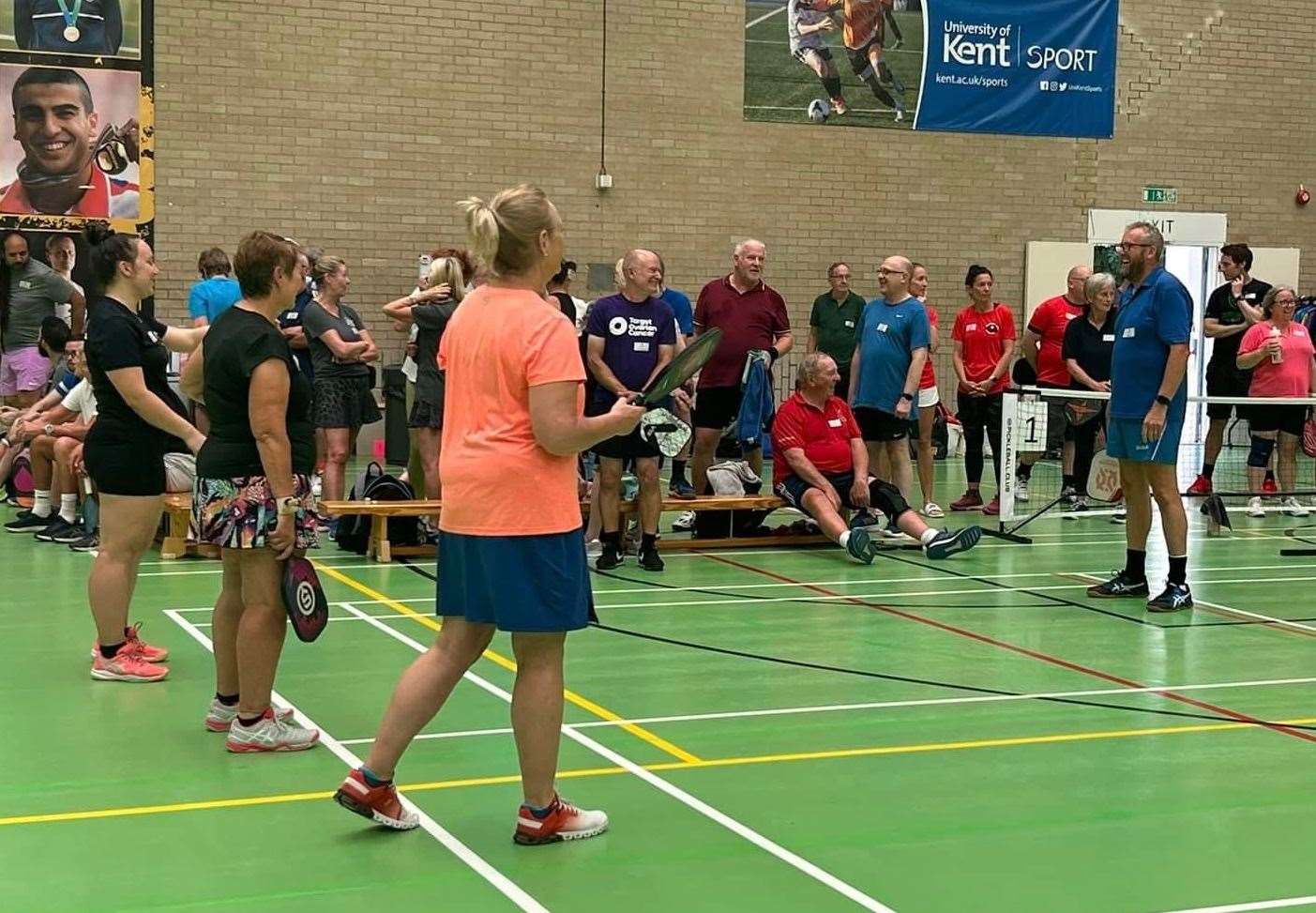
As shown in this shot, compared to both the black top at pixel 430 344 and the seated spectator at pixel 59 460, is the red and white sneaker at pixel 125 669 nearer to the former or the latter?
the black top at pixel 430 344

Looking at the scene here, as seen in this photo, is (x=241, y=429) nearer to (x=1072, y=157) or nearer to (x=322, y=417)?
(x=322, y=417)

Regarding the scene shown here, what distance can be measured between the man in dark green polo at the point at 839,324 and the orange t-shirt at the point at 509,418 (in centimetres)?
888

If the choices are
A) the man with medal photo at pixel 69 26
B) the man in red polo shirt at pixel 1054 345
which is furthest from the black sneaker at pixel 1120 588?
the man with medal photo at pixel 69 26

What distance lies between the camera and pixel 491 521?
4.23m

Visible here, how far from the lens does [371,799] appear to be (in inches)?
176

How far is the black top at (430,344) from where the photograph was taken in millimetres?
9695

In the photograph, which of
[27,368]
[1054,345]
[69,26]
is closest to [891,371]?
[1054,345]

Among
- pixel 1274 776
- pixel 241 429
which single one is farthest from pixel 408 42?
pixel 1274 776

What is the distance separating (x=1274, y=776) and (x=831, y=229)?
43.9 feet

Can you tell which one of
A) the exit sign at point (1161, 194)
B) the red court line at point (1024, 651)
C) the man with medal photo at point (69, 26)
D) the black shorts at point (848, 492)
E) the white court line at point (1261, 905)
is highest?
the man with medal photo at point (69, 26)

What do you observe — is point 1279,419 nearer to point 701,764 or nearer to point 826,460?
point 826,460

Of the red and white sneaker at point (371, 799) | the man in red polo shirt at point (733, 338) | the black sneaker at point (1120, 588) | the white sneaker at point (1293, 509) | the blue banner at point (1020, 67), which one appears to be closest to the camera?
the red and white sneaker at point (371, 799)

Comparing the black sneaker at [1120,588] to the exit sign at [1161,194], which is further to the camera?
the exit sign at [1161,194]

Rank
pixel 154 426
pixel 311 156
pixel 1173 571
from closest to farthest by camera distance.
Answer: pixel 154 426, pixel 1173 571, pixel 311 156
